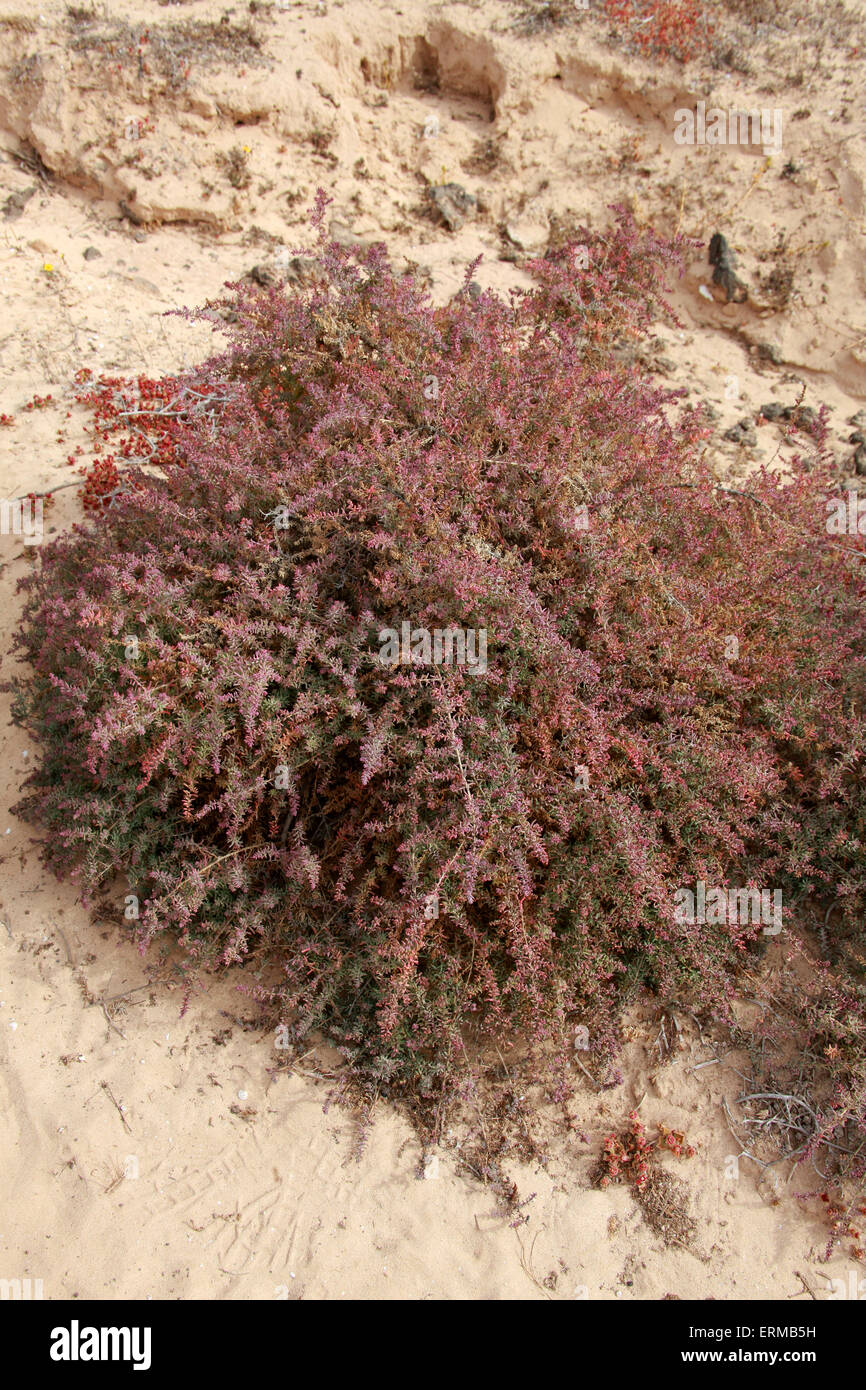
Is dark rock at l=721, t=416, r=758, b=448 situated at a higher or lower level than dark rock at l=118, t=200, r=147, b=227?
lower

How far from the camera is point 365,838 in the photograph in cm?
370

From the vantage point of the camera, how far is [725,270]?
287 inches

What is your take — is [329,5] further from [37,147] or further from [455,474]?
[455,474]

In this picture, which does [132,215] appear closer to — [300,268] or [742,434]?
[300,268]

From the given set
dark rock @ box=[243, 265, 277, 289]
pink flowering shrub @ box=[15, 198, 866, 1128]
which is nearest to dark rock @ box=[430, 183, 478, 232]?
dark rock @ box=[243, 265, 277, 289]

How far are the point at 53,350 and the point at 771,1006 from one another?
23.0ft

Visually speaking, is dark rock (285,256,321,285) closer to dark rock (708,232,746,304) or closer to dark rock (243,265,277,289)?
dark rock (243,265,277,289)

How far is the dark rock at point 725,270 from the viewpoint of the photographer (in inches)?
286

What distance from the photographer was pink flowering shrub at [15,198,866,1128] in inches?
135

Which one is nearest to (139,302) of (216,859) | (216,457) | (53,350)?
(53,350)

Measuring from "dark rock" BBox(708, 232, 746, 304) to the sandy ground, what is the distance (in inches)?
3.2

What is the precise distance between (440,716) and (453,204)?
6762 millimetres

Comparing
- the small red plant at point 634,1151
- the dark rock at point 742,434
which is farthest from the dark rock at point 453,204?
the small red plant at point 634,1151

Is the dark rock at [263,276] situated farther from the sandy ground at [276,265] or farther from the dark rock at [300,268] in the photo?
the sandy ground at [276,265]
